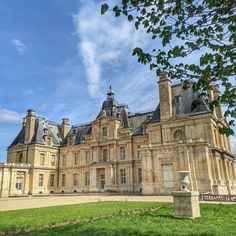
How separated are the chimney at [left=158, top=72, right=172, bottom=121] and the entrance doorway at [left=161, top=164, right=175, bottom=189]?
6563mm

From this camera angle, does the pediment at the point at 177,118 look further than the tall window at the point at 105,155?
No

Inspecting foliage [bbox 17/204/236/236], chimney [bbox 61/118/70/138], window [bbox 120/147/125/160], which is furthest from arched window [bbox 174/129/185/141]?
chimney [bbox 61/118/70/138]

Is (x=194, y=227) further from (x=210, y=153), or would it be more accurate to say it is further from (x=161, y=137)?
(x=161, y=137)

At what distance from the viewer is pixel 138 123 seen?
4022 centimetres

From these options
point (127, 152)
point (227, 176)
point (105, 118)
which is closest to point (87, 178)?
point (127, 152)

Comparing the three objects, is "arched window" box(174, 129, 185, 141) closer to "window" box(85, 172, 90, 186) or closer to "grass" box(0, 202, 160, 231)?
"window" box(85, 172, 90, 186)

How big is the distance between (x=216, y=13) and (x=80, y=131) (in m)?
44.0

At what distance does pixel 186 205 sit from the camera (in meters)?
10.4

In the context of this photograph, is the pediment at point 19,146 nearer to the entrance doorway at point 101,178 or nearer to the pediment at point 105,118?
the pediment at point 105,118

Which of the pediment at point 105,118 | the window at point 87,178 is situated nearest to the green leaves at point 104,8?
the pediment at point 105,118

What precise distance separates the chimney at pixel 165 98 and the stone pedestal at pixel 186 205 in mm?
22334

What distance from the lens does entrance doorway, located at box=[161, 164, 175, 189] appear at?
29219 mm

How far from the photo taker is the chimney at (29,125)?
44.8m

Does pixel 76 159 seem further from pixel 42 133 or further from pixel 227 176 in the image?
pixel 227 176
